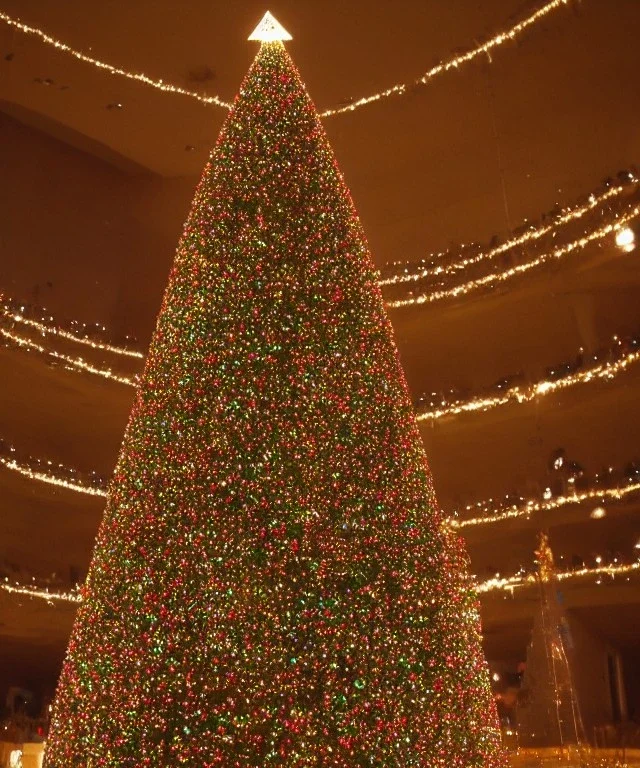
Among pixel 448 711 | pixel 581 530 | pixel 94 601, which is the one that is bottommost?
pixel 448 711

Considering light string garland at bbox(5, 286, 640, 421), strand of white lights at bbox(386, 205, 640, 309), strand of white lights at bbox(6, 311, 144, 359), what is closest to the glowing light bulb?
strand of white lights at bbox(386, 205, 640, 309)

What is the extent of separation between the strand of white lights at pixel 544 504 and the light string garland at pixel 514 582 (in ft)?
1.65

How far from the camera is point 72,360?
28.0 feet

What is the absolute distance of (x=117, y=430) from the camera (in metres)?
10.1

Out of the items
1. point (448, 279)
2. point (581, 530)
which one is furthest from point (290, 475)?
point (581, 530)

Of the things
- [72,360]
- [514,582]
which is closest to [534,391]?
[514,582]

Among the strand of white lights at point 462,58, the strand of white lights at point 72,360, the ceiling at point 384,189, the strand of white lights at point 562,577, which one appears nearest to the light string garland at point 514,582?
the strand of white lights at point 562,577

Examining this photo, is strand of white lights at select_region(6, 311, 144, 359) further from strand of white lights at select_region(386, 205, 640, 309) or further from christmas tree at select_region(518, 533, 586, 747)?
christmas tree at select_region(518, 533, 586, 747)

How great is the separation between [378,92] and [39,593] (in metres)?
4.81

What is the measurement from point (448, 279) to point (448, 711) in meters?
5.43

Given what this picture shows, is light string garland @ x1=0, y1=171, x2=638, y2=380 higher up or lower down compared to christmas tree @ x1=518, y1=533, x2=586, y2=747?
higher up

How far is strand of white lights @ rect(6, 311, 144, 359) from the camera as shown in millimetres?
8180

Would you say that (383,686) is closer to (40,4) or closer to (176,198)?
(40,4)

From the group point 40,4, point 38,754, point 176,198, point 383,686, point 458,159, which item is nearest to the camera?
point 383,686
